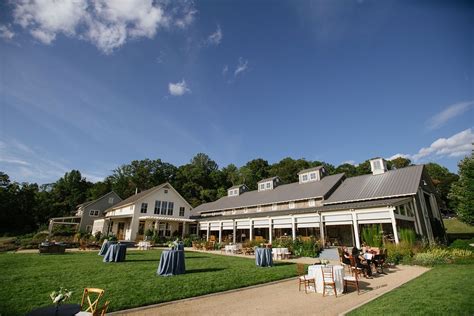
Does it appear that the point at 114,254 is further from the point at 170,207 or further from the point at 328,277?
the point at 170,207

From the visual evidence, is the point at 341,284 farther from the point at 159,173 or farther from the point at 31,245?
the point at 159,173

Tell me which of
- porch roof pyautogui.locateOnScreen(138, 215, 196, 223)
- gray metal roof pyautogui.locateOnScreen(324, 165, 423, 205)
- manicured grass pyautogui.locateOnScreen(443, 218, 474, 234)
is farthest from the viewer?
manicured grass pyautogui.locateOnScreen(443, 218, 474, 234)

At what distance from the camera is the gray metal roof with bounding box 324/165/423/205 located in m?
19.0

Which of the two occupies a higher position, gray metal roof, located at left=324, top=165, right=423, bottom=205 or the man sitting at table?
gray metal roof, located at left=324, top=165, right=423, bottom=205

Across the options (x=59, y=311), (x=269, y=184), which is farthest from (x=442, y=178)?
(x=59, y=311)

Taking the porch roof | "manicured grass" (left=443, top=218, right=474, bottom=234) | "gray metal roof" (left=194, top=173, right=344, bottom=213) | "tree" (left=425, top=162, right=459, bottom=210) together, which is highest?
"tree" (left=425, top=162, right=459, bottom=210)

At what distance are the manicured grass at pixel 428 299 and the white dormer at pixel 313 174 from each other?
20121mm

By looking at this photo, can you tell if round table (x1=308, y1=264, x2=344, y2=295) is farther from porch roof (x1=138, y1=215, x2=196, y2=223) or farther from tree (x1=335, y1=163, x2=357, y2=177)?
tree (x1=335, y1=163, x2=357, y2=177)

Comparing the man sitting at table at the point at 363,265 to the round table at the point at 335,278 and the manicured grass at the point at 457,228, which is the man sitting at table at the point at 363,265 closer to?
the round table at the point at 335,278

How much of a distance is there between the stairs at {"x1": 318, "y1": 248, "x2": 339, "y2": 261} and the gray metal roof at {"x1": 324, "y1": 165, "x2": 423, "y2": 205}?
5760 mm

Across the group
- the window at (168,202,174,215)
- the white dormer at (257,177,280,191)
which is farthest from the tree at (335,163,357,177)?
the window at (168,202,174,215)

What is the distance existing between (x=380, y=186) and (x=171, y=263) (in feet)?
62.1

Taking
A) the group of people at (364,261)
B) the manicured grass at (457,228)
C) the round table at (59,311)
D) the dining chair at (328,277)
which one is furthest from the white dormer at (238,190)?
the round table at (59,311)

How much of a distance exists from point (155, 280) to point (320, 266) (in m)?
5.90
